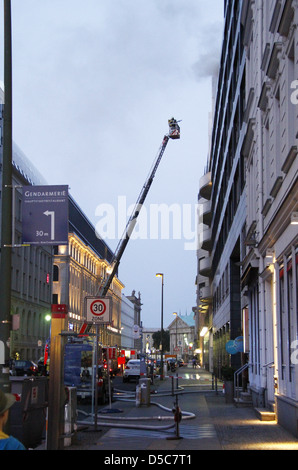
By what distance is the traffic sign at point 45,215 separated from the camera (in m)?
11.8

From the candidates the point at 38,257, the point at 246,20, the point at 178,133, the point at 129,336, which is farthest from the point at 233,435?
the point at 129,336

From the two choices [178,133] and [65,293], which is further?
[65,293]

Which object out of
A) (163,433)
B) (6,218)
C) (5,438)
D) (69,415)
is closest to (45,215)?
(6,218)

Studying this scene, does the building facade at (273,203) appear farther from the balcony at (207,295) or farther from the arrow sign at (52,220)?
the balcony at (207,295)

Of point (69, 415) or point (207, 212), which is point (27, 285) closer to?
point (207, 212)

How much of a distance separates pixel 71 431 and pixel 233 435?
12.7ft

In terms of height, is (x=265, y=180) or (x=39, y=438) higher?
(x=265, y=180)

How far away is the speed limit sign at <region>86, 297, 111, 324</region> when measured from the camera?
1619 centimetres

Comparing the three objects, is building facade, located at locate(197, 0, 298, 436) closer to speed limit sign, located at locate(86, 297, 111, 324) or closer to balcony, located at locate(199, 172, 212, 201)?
speed limit sign, located at locate(86, 297, 111, 324)

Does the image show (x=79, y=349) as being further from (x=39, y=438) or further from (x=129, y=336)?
(x=129, y=336)

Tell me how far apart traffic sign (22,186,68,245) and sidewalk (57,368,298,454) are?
13.3ft

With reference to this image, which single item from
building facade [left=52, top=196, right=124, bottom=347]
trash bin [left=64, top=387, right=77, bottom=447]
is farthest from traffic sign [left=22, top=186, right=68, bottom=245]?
building facade [left=52, top=196, right=124, bottom=347]

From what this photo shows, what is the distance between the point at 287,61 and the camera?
14.5 m

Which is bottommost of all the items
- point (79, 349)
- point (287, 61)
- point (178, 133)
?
point (79, 349)
